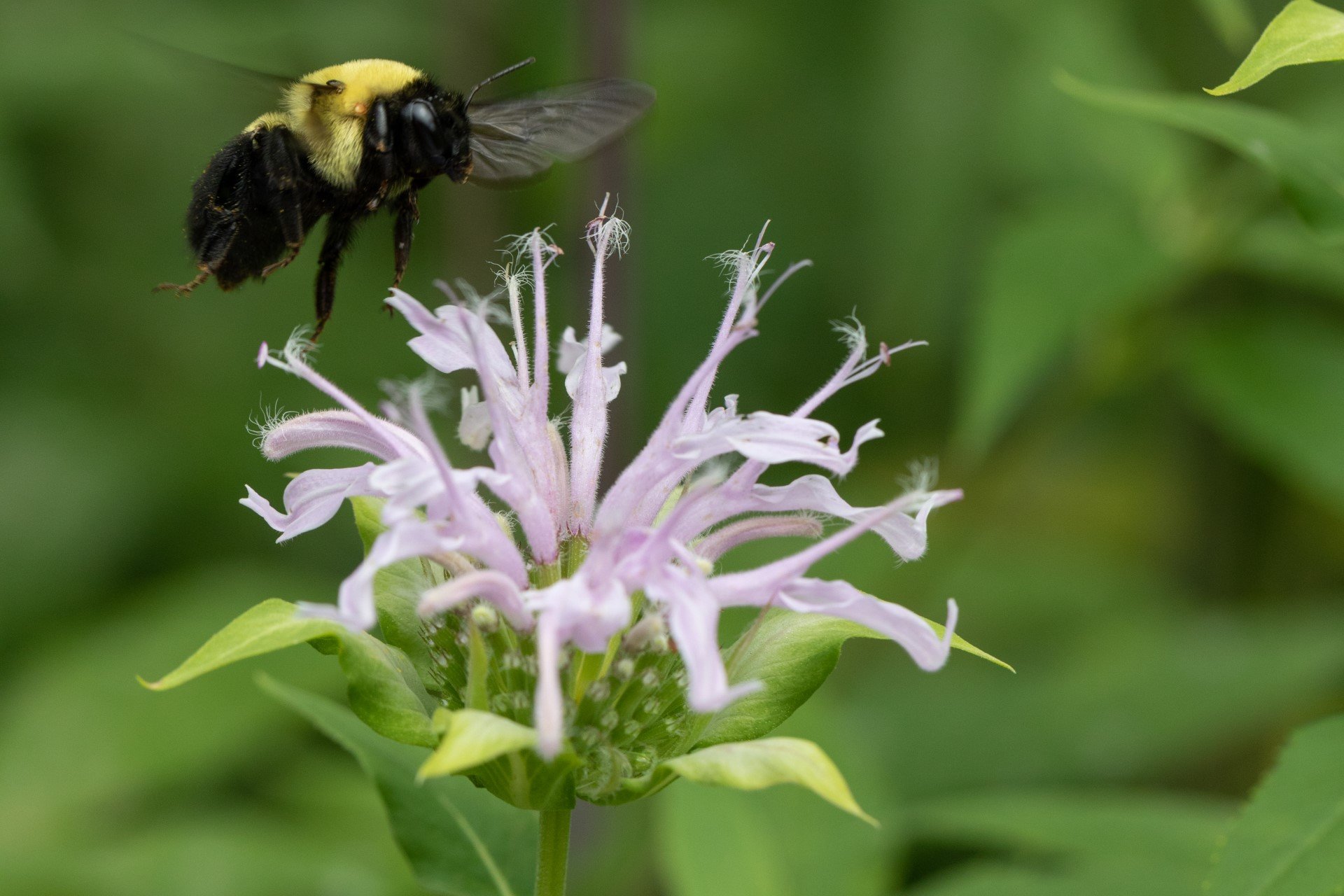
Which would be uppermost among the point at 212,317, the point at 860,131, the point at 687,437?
the point at 687,437

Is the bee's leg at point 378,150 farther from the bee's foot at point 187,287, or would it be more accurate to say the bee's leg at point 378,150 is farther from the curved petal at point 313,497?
the curved petal at point 313,497

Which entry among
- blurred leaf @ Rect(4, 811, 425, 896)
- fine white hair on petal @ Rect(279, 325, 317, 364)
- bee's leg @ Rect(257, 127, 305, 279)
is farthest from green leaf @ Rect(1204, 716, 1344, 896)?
blurred leaf @ Rect(4, 811, 425, 896)

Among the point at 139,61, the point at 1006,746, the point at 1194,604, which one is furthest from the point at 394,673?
the point at 1194,604

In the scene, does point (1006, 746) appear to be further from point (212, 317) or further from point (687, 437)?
point (212, 317)

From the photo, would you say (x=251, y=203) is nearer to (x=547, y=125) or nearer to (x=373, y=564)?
(x=547, y=125)

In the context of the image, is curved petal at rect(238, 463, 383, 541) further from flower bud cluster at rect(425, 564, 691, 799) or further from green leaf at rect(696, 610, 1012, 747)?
green leaf at rect(696, 610, 1012, 747)

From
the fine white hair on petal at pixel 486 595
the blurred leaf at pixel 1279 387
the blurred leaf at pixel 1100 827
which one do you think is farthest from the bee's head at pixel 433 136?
the blurred leaf at pixel 1279 387

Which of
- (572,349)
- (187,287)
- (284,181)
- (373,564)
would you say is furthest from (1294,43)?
(187,287)
